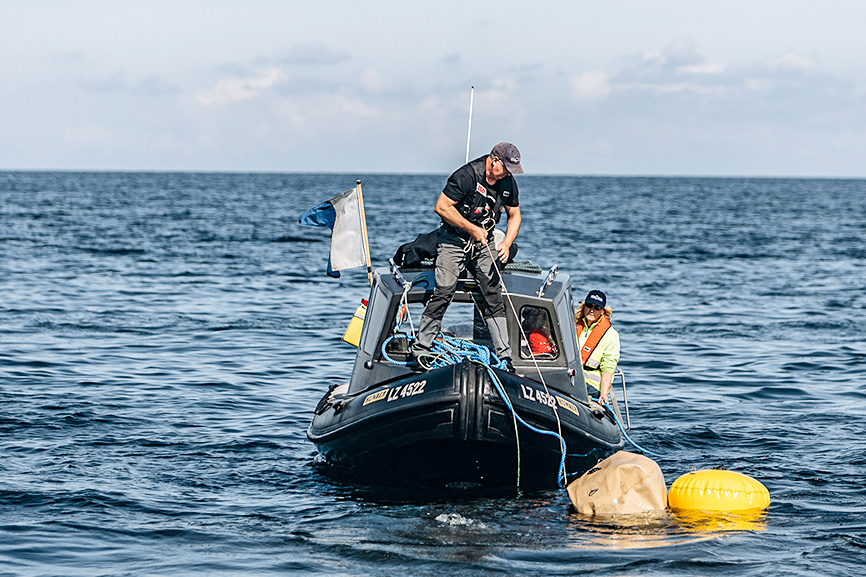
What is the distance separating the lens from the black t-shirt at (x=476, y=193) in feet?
32.4

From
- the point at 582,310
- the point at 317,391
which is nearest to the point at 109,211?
the point at 317,391

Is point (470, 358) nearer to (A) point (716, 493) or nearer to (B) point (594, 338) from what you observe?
(B) point (594, 338)

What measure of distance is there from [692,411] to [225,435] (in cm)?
613

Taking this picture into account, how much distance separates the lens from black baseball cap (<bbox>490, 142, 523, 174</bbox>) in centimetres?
966

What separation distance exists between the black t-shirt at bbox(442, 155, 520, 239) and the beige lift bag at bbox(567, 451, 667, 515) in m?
2.55

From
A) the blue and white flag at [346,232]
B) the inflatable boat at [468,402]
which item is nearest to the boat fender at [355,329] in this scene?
the blue and white flag at [346,232]

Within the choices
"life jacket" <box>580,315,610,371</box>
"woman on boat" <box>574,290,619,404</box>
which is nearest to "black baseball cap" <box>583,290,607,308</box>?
"woman on boat" <box>574,290,619,404</box>

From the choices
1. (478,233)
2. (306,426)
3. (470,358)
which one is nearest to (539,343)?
(470,358)

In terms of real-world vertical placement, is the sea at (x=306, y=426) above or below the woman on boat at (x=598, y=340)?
below

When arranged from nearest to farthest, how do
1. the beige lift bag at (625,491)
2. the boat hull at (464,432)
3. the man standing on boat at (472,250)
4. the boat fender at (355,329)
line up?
the boat hull at (464,432)
the beige lift bag at (625,491)
the man standing on boat at (472,250)
the boat fender at (355,329)

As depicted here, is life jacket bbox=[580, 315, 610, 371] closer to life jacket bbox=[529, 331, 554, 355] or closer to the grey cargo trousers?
life jacket bbox=[529, 331, 554, 355]

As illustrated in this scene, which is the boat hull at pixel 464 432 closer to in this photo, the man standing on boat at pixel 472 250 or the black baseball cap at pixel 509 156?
the man standing on boat at pixel 472 250

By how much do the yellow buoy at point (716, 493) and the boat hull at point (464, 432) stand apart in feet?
2.71

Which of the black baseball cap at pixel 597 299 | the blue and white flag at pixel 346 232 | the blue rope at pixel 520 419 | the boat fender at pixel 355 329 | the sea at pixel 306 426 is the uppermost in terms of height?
the blue and white flag at pixel 346 232
